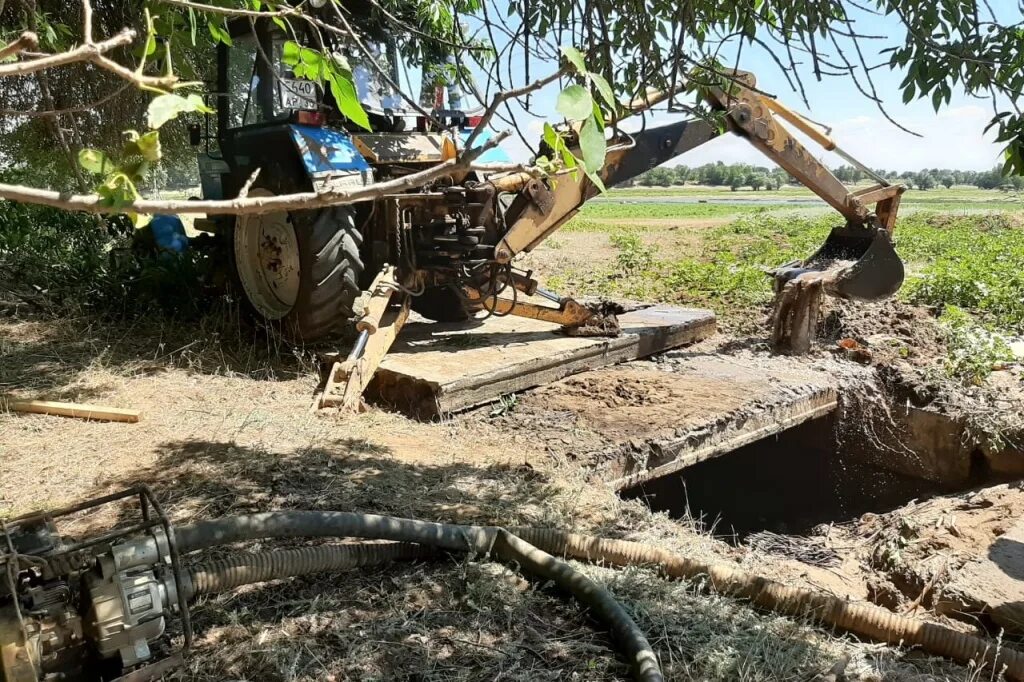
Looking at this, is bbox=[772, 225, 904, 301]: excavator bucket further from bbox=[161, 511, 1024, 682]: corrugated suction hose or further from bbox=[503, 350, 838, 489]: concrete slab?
bbox=[161, 511, 1024, 682]: corrugated suction hose

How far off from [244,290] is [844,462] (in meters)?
4.83

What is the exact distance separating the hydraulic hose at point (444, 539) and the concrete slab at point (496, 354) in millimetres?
1949

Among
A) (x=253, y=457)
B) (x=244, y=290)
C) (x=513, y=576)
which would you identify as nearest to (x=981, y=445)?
(x=513, y=576)

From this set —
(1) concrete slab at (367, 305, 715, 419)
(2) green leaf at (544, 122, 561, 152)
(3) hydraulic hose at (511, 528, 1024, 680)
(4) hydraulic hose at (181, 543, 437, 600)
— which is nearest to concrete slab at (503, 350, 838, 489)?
(1) concrete slab at (367, 305, 715, 419)

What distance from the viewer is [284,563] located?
8.09 feet

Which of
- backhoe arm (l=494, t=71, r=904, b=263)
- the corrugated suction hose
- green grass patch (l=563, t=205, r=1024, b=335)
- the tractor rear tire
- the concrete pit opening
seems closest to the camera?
the corrugated suction hose

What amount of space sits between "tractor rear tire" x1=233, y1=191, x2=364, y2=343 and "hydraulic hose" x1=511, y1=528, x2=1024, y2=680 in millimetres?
2759

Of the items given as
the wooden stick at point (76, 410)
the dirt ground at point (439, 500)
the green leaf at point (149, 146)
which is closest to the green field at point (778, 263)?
the dirt ground at point (439, 500)

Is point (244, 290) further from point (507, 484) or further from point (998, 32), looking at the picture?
point (998, 32)

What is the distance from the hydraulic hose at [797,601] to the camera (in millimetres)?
2486

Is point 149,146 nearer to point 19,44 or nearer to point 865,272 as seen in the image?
point 19,44

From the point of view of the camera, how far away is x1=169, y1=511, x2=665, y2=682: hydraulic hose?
2295mm

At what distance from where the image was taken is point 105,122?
28.3ft

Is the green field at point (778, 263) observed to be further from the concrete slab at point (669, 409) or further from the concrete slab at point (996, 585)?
the concrete slab at point (996, 585)
